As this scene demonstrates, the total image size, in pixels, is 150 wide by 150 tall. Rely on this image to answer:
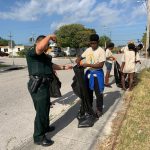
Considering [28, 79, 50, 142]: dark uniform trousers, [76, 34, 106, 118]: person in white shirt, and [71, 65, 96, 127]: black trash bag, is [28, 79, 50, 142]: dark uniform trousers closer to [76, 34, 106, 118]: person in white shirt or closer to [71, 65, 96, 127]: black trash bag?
[71, 65, 96, 127]: black trash bag

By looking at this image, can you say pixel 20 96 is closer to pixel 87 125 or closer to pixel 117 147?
pixel 87 125

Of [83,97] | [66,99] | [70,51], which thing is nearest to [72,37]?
[70,51]

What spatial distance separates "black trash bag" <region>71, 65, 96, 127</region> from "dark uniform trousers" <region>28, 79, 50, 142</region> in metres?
1.22

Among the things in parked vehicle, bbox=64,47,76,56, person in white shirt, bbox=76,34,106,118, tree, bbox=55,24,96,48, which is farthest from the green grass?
parked vehicle, bbox=64,47,76,56

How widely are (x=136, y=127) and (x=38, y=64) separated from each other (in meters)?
2.38

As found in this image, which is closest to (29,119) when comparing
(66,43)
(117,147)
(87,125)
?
(87,125)

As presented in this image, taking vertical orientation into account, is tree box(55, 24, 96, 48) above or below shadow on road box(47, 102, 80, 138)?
above

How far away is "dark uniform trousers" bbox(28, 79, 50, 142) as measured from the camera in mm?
5461

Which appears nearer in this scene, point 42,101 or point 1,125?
point 42,101

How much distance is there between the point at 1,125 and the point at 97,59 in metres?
2.45

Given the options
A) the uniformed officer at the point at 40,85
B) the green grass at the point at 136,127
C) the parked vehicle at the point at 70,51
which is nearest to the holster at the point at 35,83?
the uniformed officer at the point at 40,85

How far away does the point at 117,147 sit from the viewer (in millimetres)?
5352

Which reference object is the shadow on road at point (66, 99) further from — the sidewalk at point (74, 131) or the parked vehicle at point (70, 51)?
the parked vehicle at point (70, 51)

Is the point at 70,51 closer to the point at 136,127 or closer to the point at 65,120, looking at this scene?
the point at 65,120
